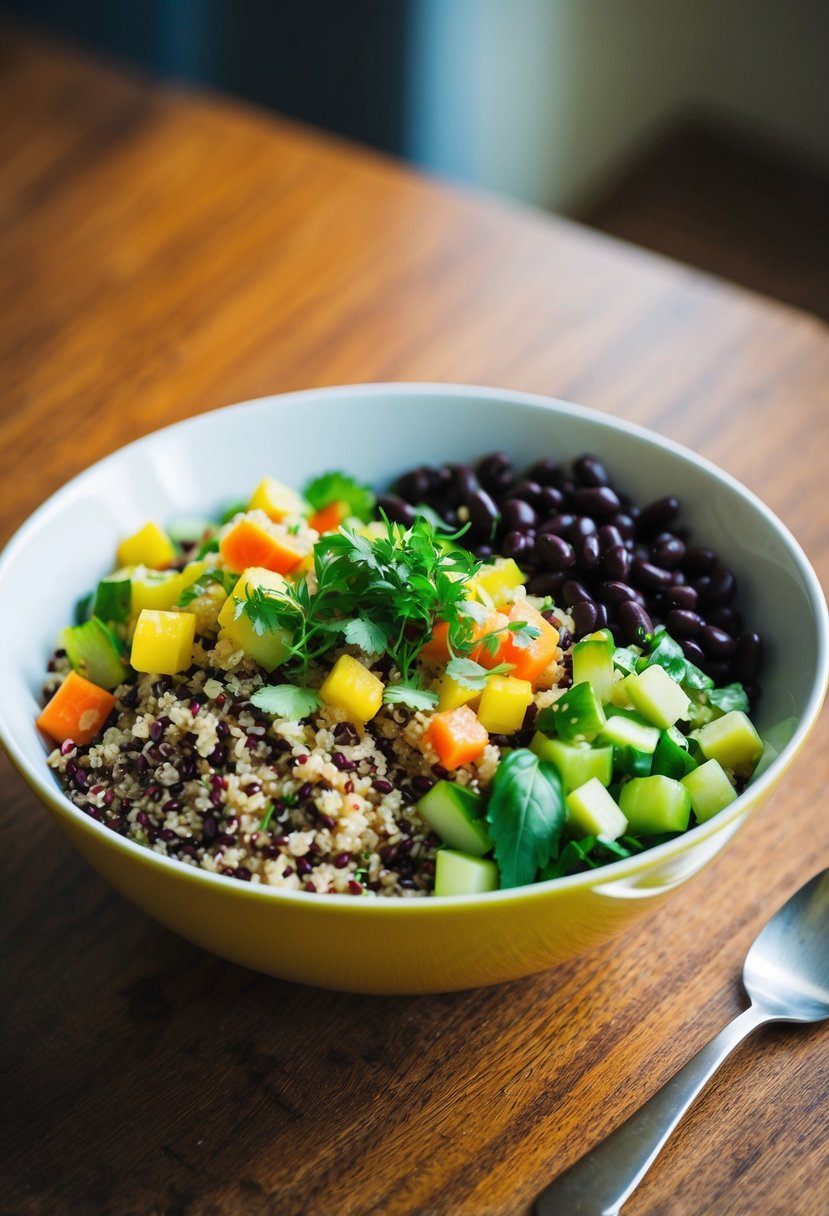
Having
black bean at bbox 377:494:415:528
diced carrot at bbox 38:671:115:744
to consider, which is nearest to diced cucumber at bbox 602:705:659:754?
black bean at bbox 377:494:415:528

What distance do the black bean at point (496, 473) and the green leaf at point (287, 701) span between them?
0.67 meters

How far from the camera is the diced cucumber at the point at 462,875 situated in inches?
62.6

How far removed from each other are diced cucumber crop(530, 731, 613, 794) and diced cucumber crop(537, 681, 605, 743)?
2 centimetres

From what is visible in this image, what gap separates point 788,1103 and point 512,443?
123cm

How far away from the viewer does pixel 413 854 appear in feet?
5.45

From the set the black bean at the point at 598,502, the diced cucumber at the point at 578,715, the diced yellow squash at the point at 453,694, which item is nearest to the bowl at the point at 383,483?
the black bean at the point at 598,502

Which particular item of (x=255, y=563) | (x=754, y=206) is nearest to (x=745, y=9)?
(x=754, y=206)

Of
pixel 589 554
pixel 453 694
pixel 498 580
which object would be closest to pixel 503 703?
pixel 453 694

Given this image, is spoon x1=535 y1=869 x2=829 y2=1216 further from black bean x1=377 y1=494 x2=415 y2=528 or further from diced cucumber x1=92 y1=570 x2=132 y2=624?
diced cucumber x1=92 y1=570 x2=132 y2=624

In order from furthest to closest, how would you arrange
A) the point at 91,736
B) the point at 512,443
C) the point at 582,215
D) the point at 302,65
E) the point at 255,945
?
the point at 582,215
the point at 302,65
the point at 512,443
the point at 91,736
the point at 255,945

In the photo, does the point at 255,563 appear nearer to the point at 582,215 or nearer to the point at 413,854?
the point at 413,854

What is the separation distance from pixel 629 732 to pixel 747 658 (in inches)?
13.1

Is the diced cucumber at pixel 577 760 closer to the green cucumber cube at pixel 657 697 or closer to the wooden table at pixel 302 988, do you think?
the green cucumber cube at pixel 657 697

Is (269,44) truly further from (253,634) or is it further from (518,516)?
(253,634)
